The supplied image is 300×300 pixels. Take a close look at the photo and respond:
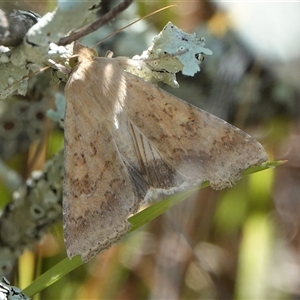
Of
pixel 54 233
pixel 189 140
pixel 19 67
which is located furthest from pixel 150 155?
pixel 54 233

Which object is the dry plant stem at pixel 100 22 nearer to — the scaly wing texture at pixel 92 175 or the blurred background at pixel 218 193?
the scaly wing texture at pixel 92 175

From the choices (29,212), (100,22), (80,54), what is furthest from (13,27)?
(29,212)

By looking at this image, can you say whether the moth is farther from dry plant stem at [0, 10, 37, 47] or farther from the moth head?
dry plant stem at [0, 10, 37, 47]

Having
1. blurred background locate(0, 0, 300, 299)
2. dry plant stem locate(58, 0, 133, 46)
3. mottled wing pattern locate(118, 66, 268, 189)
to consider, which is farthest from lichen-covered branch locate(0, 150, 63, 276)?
dry plant stem locate(58, 0, 133, 46)

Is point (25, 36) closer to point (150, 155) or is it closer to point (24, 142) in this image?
point (150, 155)

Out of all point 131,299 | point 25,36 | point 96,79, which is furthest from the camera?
point 131,299

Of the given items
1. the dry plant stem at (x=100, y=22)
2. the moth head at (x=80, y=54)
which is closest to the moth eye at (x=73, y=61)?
the moth head at (x=80, y=54)
